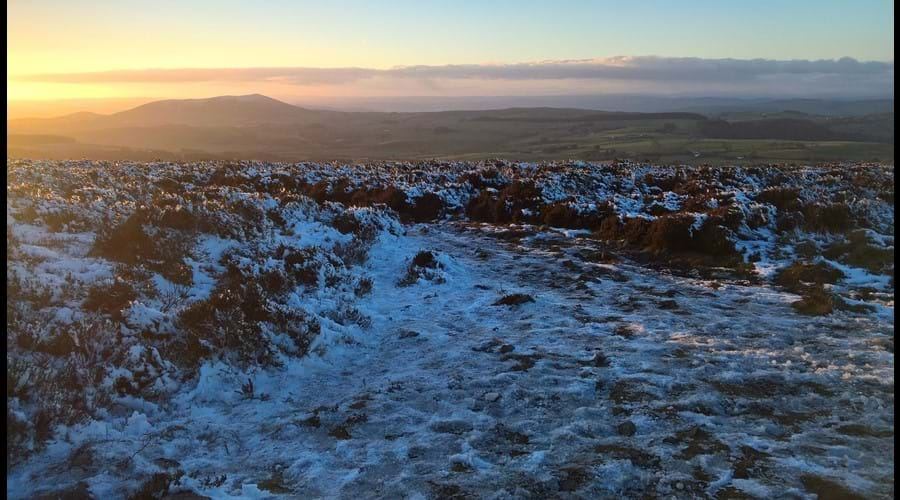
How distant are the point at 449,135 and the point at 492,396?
406 feet

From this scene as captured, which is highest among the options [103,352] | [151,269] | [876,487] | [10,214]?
[10,214]

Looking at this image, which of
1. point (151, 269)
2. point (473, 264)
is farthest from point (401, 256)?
point (151, 269)

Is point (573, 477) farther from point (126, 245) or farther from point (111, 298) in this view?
point (126, 245)

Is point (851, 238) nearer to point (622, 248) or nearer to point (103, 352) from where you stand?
point (622, 248)

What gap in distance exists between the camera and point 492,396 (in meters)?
6.61

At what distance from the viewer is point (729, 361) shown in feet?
24.3

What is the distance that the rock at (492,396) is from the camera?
6.55 m

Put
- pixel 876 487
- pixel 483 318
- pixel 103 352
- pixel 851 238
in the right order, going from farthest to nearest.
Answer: pixel 851 238 → pixel 483 318 → pixel 103 352 → pixel 876 487

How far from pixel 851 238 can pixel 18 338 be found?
Answer: 54.3 ft

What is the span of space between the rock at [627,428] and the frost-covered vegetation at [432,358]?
3cm

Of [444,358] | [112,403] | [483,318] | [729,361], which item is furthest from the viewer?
[483,318]

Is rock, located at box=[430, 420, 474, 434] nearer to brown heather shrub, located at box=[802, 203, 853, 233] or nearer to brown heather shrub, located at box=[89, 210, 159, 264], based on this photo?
brown heather shrub, located at box=[89, 210, 159, 264]

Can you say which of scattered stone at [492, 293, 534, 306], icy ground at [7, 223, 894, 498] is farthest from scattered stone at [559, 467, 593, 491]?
scattered stone at [492, 293, 534, 306]

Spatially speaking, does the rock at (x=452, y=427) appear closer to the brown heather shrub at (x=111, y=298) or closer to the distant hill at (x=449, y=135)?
the brown heather shrub at (x=111, y=298)
